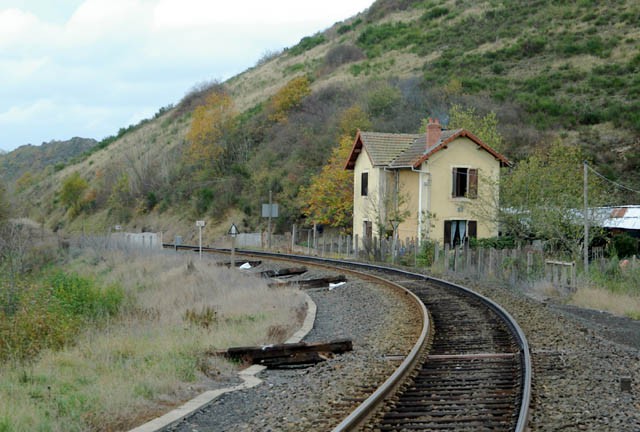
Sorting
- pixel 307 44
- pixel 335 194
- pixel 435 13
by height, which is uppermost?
pixel 307 44

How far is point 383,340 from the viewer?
12.9 meters

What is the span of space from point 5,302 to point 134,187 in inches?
2377

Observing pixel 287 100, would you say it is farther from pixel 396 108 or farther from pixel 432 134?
pixel 432 134

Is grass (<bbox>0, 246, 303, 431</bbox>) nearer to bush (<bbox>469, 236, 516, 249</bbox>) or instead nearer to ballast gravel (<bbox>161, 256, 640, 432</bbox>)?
ballast gravel (<bbox>161, 256, 640, 432</bbox>)

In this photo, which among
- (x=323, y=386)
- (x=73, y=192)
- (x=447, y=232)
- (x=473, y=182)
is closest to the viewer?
(x=323, y=386)

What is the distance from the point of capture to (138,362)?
1071 cm

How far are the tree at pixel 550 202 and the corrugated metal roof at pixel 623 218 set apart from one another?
4.31 ft

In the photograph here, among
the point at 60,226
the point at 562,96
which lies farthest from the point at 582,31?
the point at 60,226

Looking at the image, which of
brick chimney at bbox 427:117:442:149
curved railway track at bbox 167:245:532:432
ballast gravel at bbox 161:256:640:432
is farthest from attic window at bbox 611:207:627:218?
curved railway track at bbox 167:245:532:432

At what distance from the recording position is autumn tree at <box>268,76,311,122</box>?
242 feet

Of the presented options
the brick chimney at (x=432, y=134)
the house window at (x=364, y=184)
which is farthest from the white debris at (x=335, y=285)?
the house window at (x=364, y=184)

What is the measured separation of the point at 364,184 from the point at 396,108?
20326mm

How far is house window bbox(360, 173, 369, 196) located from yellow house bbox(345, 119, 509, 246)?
4.04 feet

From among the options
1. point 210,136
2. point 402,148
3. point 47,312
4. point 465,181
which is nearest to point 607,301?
point 47,312
